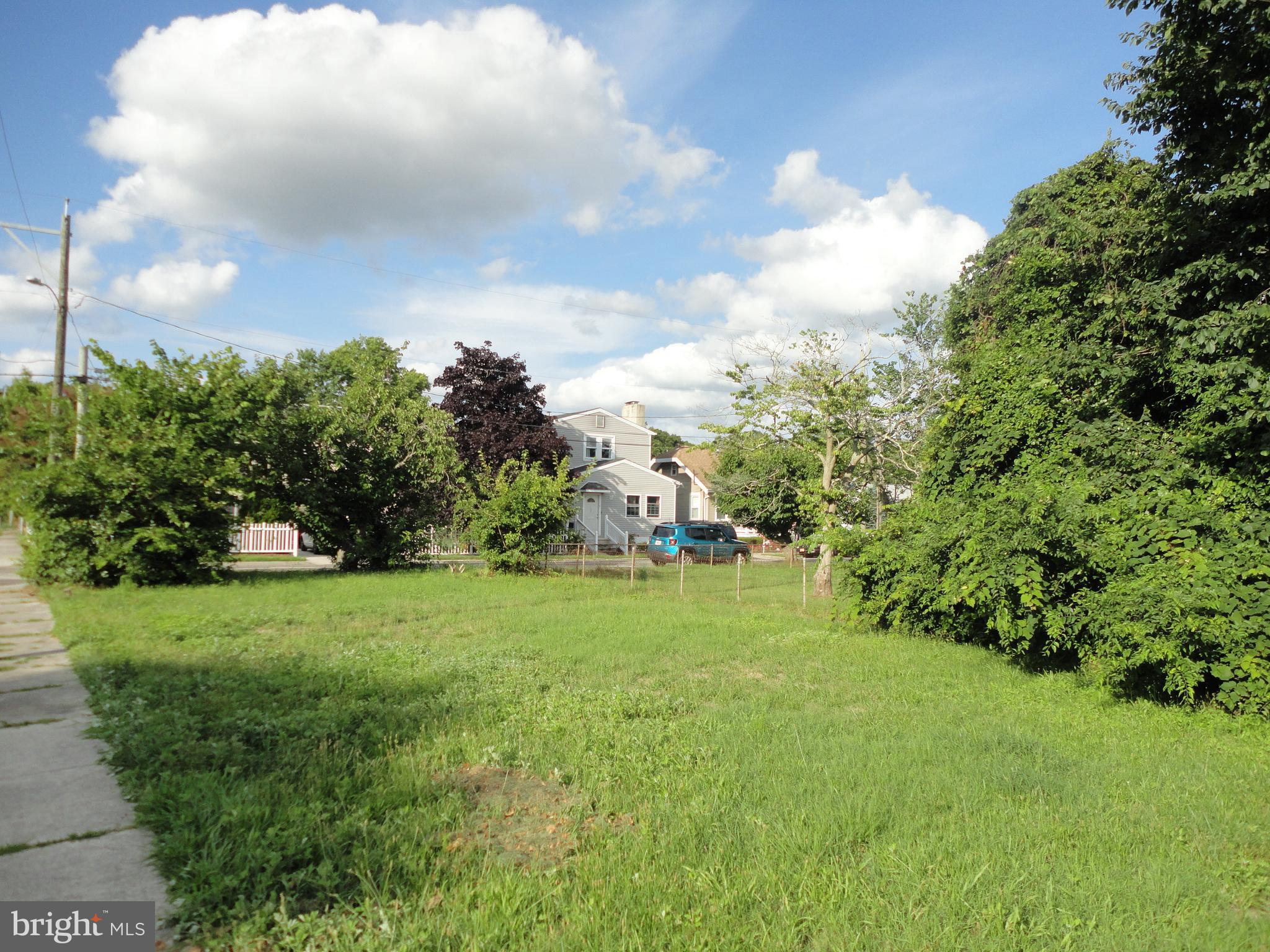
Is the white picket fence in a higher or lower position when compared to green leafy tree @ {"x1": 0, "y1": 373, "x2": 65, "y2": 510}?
lower

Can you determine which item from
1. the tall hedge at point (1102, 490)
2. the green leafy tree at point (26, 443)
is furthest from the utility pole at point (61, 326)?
→ the tall hedge at point (1102, 490)

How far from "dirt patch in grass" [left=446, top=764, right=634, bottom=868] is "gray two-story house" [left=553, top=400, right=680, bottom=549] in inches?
1173

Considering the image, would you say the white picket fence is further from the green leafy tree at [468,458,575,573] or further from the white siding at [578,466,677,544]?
the white siding at [578,466,677,544]

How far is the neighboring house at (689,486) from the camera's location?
4431 cm

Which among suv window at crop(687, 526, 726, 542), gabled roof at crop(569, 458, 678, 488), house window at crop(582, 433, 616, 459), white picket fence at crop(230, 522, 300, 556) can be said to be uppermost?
house window at crop(582, 433, 616, 459)

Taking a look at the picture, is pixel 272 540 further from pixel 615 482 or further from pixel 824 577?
pixel 824 577

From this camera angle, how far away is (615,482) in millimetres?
37812

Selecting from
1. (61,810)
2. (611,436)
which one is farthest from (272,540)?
(61,810)

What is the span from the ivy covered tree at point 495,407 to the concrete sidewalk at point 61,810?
23554 millimetres

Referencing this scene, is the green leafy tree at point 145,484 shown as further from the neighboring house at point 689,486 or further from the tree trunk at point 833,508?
the neighboring house at point 689,486

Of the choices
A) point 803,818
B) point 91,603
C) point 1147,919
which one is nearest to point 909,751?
point 803,818

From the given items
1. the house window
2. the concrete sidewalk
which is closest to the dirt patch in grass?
the concrete sidewalk

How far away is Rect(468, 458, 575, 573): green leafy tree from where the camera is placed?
733 inches

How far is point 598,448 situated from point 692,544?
13.7 meters
